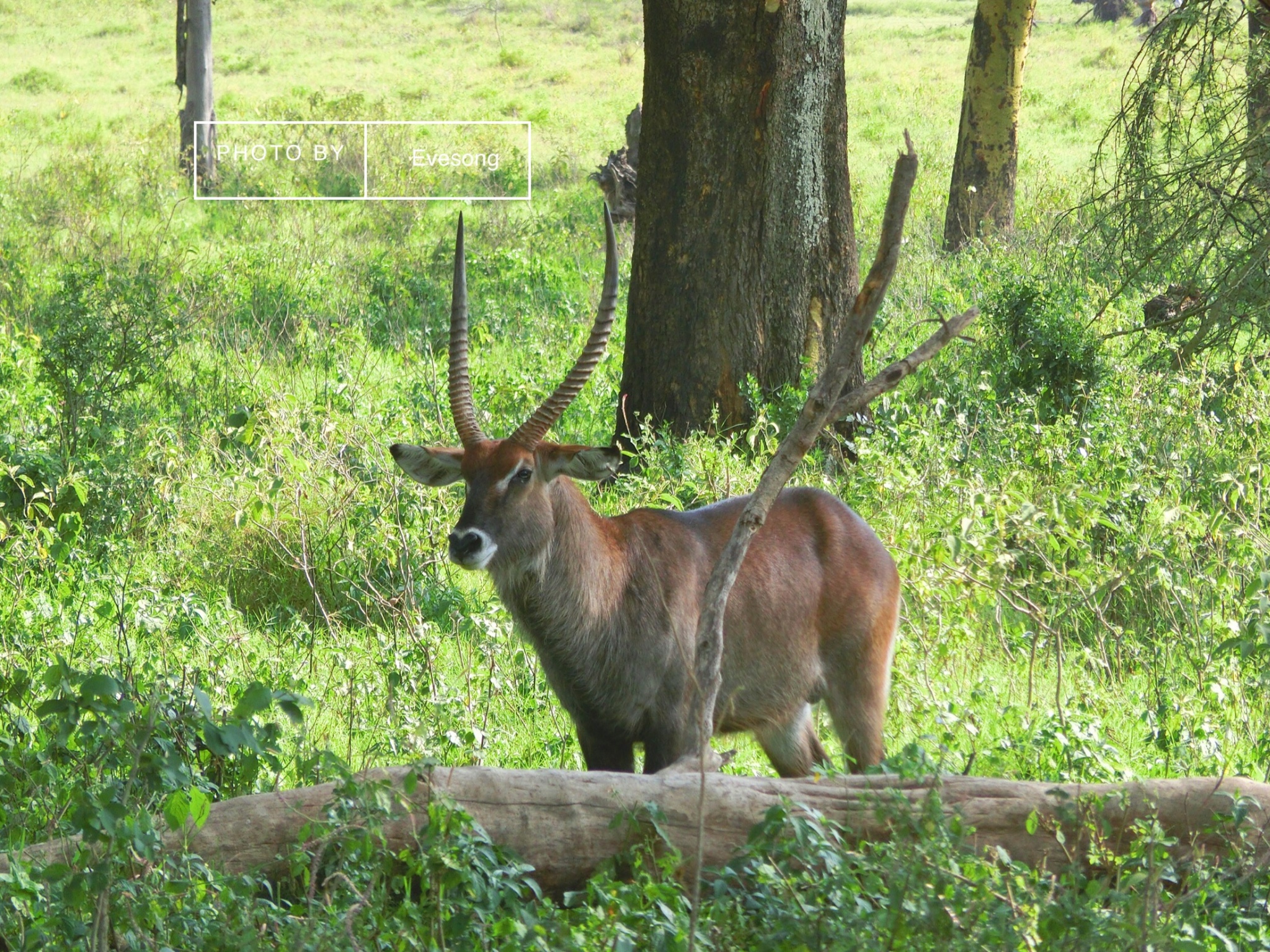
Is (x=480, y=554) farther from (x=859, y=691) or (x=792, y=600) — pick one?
(x=859, y=691)

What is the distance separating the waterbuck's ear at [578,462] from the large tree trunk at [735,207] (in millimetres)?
2611

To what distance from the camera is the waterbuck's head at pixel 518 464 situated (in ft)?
12.3

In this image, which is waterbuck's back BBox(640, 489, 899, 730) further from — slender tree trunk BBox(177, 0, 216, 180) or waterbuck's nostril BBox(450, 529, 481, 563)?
slender tree trunk BBox(177, 0, 216, 180)

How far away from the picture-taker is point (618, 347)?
8195mm

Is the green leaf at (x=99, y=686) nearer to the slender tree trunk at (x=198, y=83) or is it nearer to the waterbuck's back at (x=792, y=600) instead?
the waterbuck's back at (x=792, y=600)

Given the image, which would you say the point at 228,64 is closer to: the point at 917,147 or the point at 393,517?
the point at 917,147

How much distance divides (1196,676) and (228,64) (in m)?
28.1

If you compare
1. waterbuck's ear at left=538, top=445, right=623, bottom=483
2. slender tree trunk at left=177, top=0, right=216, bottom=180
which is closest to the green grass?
waterbuck's ear at left=538, top=445, right=623, bottom=483

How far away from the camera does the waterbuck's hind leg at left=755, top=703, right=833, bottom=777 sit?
416 cm

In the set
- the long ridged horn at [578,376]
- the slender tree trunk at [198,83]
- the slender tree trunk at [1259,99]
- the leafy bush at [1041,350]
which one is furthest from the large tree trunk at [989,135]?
the slender tree trunk at [198,83]

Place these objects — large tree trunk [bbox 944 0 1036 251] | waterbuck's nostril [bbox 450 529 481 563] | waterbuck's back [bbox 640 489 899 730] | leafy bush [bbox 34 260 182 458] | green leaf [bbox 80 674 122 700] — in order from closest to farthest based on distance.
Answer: green leaf [bbox 80 674 122 700] < waterbuck's nostril [bbox 450 529 481 563] < waterbuck's back [bbox 640 489 899 730] < leafy bush [bbox 34 260 182 458] < large tree trunk [bbox 944 0 1036 251]

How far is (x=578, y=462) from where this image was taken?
151 inches

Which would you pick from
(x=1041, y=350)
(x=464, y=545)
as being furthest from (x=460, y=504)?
(x=1041, y=350)

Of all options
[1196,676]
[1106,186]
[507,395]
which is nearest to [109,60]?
[1106,186]
